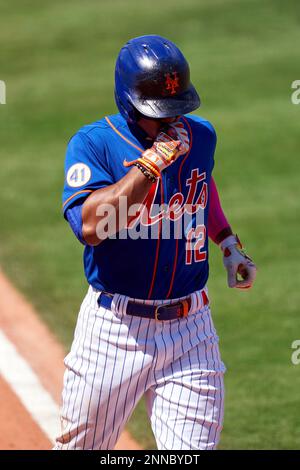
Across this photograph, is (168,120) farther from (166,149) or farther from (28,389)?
(28,389)

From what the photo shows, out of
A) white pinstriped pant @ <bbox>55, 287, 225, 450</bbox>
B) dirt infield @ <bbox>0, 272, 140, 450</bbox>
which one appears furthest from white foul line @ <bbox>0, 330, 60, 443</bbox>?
white pinstriped pant @ <bbox>55, 287, 225, 450</bbox>

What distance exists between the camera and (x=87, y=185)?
13.6 feet

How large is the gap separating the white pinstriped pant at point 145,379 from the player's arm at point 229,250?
0.40 meters

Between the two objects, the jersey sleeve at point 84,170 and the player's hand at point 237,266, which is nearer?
the jersey sleeve at point 84,170

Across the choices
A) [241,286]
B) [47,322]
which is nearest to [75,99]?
[47,322]

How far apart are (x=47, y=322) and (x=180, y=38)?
6293mm

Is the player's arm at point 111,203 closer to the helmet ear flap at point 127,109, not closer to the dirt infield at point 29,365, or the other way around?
the helmet ear flap at point 127,109

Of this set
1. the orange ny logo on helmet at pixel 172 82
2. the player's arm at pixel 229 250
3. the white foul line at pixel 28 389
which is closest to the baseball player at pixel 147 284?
the orange ny logo on helmet at pixel 172 82

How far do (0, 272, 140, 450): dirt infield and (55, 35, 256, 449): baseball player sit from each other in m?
1.29

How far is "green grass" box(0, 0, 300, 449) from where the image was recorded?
6.58 m

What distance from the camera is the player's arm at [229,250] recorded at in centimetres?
474

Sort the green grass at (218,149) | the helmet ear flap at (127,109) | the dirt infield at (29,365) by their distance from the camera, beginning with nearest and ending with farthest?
the helmet ear flap at (127,109)
the dirt infield at (29,365)
the green grass at (218,149)

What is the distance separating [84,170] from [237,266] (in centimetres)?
98
